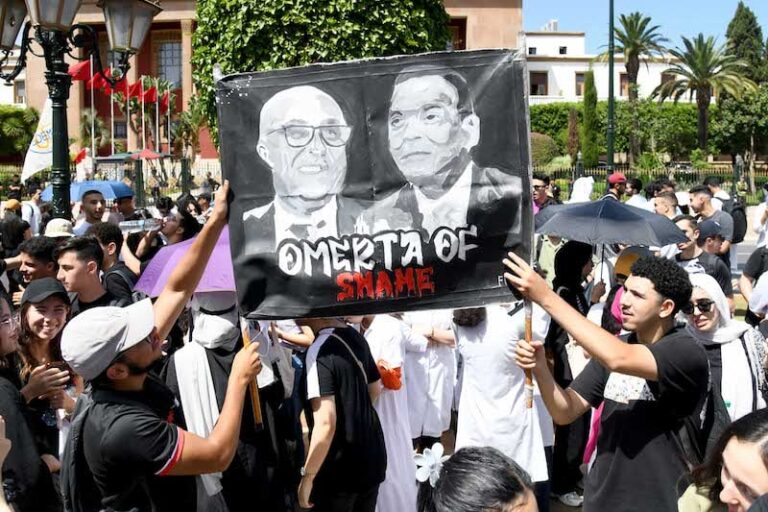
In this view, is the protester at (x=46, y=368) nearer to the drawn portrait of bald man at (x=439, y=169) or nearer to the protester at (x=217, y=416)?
the protester at (x=217, y=416)

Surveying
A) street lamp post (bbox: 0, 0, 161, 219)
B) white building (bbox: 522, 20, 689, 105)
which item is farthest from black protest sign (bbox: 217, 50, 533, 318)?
white building (bbox: 522, 20, 689, 105)

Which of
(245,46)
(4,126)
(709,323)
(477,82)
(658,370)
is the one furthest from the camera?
(4,126)

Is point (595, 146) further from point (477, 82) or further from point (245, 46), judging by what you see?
point (477, 82)

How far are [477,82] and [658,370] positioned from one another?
137 cm

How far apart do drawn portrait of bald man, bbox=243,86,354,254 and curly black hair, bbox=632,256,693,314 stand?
1251 mm

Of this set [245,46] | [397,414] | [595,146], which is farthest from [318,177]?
[595,146]

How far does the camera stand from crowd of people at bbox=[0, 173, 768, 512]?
2.92 meters

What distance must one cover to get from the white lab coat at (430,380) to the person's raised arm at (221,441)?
3189 millimetres

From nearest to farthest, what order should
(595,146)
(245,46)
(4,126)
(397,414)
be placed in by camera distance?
(397,414) → (245,46) → (595,146) → (4,126)

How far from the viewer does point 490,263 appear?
3691 millimetres

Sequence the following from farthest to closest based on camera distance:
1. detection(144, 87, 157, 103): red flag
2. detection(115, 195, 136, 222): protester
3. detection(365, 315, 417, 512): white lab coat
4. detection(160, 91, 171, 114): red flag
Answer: detection(160, 91, 171, 114): red flag < detection(144, 87, 157, 103): red flag < detection(115, 195, 136, 222): protester < detection(365, 315, 417, 512): white lab coat

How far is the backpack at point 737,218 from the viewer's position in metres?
10.8

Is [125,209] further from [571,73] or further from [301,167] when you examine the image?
Answer: [571,73]

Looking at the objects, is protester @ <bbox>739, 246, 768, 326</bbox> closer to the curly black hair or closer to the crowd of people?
the crowd of people
